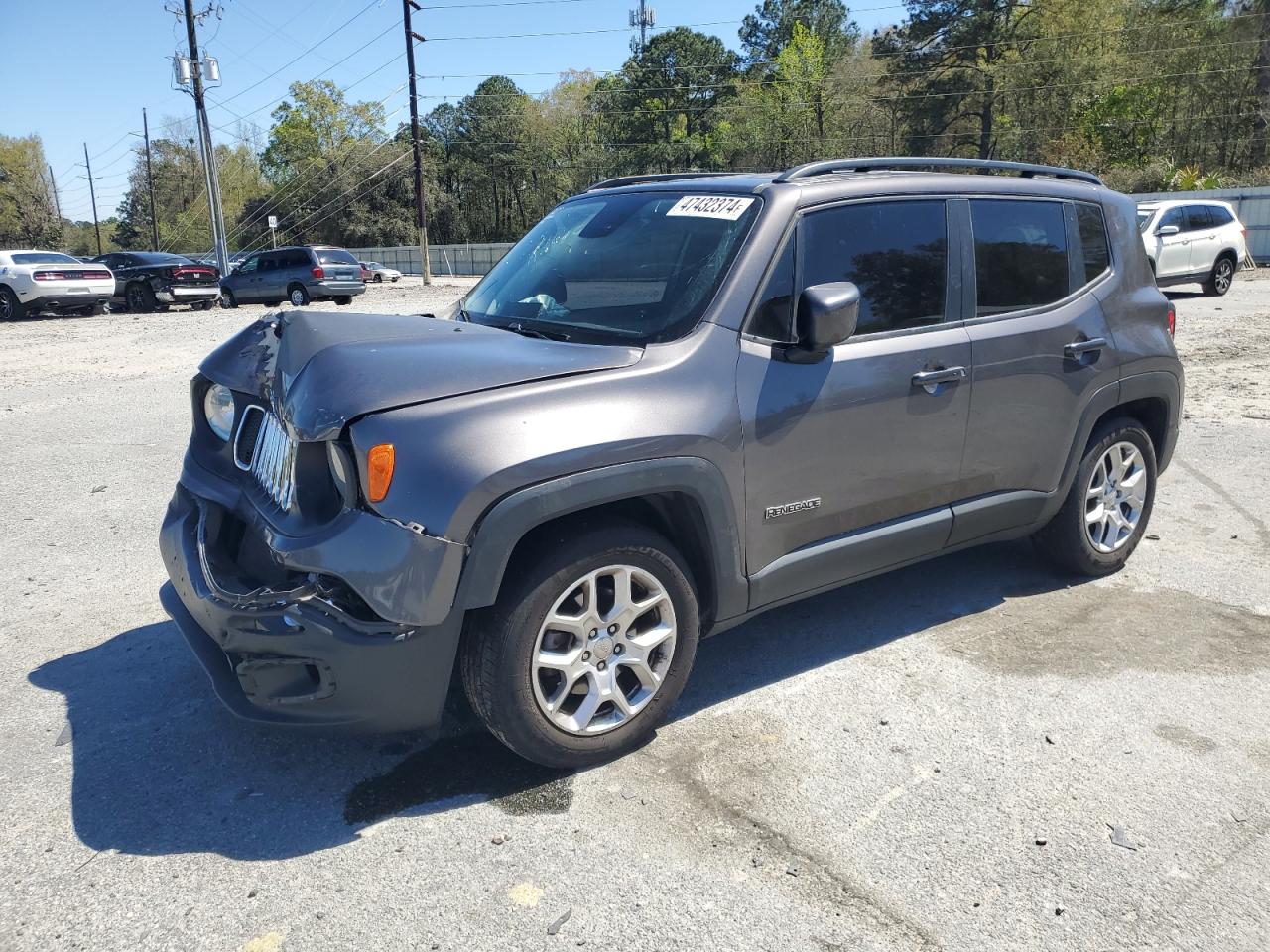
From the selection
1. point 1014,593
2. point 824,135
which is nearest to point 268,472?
point 1014,593

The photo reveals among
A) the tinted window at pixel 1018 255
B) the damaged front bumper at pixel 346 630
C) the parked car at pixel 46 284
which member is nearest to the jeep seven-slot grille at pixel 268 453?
the damaged front bumper at pixel 346 630

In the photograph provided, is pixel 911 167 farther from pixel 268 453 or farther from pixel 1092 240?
pixel 268 453

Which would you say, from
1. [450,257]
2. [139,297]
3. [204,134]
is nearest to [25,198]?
[450,257]

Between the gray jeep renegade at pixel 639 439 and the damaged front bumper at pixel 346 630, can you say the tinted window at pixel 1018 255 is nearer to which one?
the gray jeep renegade at pixel 639 439

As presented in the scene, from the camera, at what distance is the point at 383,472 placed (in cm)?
266

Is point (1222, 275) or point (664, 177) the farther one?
point (1222, 275)

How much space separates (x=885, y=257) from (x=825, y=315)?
71cm

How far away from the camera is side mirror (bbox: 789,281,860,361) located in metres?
3.21

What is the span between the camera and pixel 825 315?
10.5 ft

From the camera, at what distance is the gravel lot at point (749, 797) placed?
244cm

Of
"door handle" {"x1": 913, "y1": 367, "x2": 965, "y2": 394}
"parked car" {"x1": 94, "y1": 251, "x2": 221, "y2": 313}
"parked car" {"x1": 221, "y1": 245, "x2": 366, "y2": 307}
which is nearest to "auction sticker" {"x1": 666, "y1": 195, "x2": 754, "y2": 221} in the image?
"door handle" {"x1": 913, "y1": 367, "x2": 965, "y2": 394}

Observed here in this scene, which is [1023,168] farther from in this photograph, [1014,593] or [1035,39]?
[1035,39]

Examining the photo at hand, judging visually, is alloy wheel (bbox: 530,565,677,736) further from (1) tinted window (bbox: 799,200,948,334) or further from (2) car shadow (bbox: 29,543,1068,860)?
(1) tinted window (bbox: 799,200,948,334)

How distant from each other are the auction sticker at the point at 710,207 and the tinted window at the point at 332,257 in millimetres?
23369
